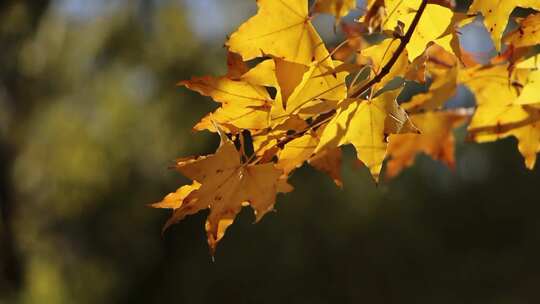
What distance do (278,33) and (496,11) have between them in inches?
5.7

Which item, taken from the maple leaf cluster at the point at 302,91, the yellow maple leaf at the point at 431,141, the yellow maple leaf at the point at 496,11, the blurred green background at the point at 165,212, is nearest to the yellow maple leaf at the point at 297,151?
the maple leaf cluster at the point at 302,91

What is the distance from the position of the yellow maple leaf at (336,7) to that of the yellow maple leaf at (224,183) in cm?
11

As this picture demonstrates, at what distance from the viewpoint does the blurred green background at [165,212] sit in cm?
456

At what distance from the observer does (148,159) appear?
16.2 ft

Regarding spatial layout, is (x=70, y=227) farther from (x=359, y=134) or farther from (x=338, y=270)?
(x=359, y=134)

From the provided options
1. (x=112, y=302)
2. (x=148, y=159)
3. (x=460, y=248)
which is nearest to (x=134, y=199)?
(x=148, y=159)

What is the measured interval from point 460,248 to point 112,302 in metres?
2.11

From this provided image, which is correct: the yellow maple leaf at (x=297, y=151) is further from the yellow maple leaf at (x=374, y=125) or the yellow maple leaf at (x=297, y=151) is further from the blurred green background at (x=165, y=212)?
the blurred green background at (x=165, y=212)

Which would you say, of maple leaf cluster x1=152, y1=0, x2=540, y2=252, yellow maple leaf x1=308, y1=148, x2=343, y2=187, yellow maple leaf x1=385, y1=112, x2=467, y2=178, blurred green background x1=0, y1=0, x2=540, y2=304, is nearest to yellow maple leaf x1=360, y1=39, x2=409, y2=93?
maple leaf cluster x1=152, y1=0, x2=540, y2=252

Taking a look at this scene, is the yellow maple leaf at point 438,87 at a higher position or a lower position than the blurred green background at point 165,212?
higher

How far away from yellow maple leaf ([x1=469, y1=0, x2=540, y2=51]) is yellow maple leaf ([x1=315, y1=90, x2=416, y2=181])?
0.08 metres

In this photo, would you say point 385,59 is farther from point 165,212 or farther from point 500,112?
point 165,212

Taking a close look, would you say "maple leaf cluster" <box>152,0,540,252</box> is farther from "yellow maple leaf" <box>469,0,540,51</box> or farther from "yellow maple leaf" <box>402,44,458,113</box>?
"yellow maple leaf" <box>402,44,458,113</box>

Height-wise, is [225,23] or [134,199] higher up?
[225,23]
